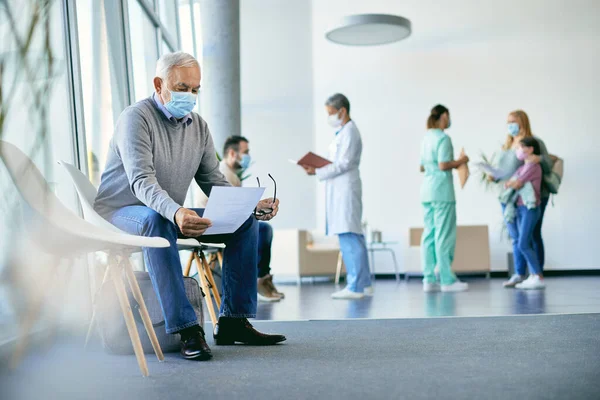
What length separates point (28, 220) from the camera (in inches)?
88.2

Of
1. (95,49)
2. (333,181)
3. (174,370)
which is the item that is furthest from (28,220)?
(333,181)

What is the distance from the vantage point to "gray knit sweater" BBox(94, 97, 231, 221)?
94.7 inches

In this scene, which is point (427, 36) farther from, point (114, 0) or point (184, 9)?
point (114, 0)

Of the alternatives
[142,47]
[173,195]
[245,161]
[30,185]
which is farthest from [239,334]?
[142,47]

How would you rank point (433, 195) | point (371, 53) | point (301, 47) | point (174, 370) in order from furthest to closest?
point (301, 47)
point (371, 53)
point (433, 195)
point (174, 370)

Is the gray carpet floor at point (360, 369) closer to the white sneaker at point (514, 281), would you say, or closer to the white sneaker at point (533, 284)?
the white sneaker at point (533, 284)

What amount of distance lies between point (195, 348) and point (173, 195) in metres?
0.61

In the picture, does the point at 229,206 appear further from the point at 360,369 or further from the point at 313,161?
the point at 313,161

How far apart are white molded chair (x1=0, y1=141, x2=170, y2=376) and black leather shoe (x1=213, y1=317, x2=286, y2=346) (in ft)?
1.40

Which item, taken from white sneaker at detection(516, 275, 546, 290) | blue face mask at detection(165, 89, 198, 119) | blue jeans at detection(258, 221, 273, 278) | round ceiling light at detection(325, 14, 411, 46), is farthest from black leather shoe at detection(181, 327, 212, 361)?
round ceiling light at detection(325, 14, 411, 46)

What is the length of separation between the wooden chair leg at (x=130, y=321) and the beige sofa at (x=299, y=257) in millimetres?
5584

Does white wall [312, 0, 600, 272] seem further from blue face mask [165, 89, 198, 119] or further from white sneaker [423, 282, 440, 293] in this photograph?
blue face mask [165, 89, 198, 119]

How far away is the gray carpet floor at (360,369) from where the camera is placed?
5.74ft

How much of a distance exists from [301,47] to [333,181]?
4794 mm
